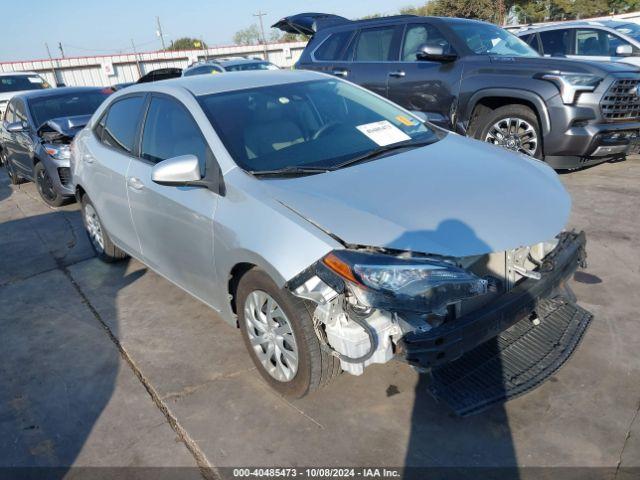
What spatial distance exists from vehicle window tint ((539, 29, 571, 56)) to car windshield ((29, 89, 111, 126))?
23.8 feet

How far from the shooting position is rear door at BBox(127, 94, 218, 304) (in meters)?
2.93

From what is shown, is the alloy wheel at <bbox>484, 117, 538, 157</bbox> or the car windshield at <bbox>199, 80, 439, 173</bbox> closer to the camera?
the car windshield at <bbox>199, 80, 439, 173</bbox>

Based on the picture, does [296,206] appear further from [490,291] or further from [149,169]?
[149,169]

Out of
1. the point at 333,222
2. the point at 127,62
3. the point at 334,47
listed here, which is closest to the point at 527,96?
the point at 334,47

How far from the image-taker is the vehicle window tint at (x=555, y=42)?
8062mm

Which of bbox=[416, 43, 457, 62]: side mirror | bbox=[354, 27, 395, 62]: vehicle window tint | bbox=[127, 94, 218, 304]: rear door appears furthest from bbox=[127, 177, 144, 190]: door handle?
bbox=[354, 27, 395, 62]: vehicle window tint

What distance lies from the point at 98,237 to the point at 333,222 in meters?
3.32

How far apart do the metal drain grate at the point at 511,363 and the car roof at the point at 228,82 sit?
2.22 m

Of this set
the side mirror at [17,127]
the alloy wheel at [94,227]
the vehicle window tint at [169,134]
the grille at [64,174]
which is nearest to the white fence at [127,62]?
the side mirror at [17,127]

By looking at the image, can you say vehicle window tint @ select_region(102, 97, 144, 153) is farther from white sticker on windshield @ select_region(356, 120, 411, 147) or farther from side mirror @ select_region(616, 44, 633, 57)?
side mirror @ select_region(616, 44, 633, 57)

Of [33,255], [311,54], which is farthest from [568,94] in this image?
[33,255]

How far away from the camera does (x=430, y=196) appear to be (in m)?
2.48

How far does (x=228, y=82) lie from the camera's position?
3.46m

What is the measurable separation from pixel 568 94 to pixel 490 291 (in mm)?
3838
